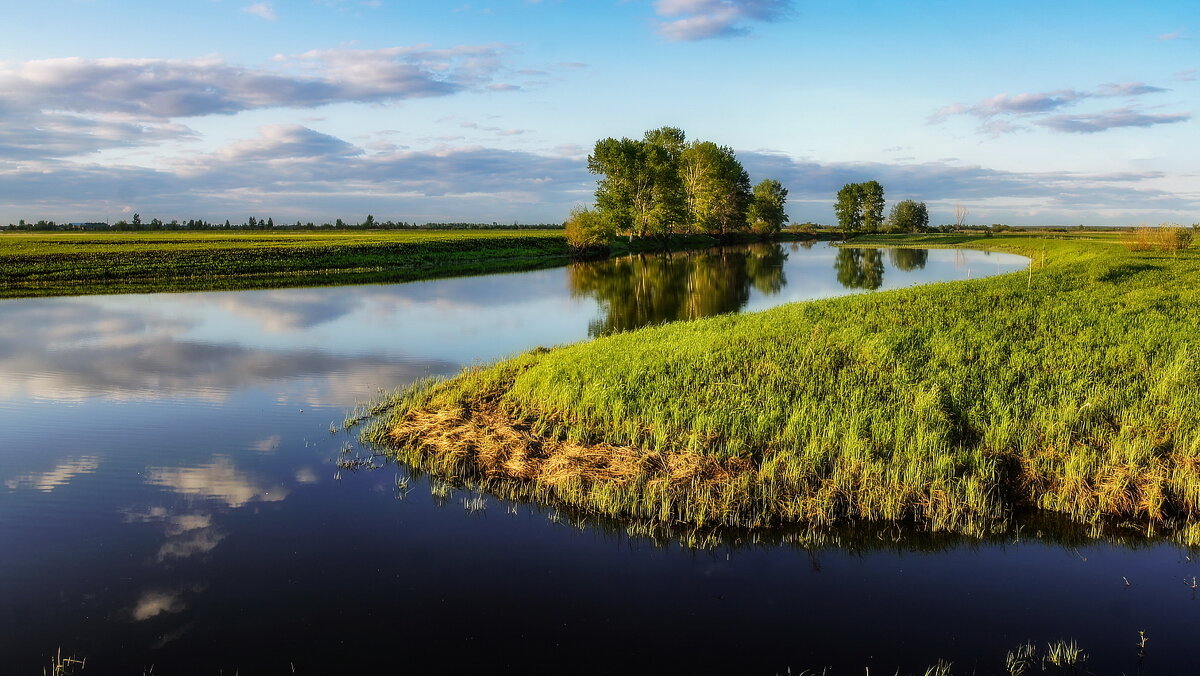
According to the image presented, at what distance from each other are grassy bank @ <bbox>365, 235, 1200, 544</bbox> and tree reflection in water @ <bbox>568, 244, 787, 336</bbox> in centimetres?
1166

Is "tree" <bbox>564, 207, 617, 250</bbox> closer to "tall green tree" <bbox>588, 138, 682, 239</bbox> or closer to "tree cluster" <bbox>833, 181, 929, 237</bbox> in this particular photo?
"tall green tree" <bbox>588, 138, 682, 239</bbox>

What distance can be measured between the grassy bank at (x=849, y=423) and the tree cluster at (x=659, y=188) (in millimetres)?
67775

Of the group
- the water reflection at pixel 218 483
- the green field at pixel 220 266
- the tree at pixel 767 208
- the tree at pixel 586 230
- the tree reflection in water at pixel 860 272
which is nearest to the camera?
the water reflection at pixel 218 483

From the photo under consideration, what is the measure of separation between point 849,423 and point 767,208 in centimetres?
13480

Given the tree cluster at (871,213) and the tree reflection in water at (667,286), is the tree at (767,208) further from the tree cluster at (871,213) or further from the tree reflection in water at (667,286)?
the tree reflection in water at (667,286)

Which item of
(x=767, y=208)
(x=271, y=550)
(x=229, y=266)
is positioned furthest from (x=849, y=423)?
(x=767, y=208)

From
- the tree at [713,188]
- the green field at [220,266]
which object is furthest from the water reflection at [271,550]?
the tree at [713,188]

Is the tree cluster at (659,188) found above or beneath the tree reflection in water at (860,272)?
above

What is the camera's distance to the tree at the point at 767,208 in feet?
449

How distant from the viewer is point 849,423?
11.9 m

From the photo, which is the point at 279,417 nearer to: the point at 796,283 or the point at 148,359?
the point at 148,359

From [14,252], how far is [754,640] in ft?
244

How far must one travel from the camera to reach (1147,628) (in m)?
7.76

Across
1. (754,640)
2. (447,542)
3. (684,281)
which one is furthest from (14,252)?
(754,640)
